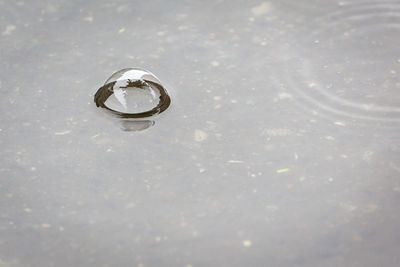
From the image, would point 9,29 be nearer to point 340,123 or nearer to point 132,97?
point 132,97

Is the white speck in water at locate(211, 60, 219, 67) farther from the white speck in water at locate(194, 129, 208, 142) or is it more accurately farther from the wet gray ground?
the white speck in water at locate(194, 129, 208, 142)

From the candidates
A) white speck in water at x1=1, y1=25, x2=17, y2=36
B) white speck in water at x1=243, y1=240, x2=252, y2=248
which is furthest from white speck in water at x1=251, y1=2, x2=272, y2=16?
white speck in water at x1=243, y1=240, x2=252, y2=248

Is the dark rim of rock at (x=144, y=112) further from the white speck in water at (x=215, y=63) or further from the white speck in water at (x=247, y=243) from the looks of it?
the white speck in water at (x=247, y=243)

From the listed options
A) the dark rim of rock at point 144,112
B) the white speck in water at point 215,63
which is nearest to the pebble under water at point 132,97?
the dark rim of rock at point 144,112

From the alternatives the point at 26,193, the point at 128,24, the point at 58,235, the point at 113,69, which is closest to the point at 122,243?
the point at 58,235

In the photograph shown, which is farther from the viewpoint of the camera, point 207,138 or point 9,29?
point 9,29

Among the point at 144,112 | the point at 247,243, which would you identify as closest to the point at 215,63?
the point at 144,112

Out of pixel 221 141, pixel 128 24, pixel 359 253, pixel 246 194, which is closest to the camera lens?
pixel 359 253

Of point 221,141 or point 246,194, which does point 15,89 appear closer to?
point 221,141
